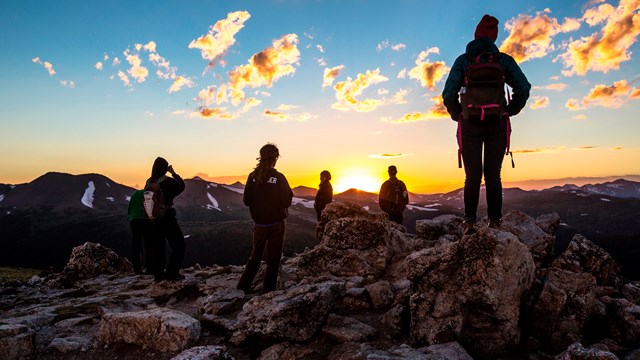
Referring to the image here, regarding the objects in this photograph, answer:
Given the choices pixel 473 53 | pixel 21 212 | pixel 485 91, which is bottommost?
pixel 21 212

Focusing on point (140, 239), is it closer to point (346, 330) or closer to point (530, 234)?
point (346, 330)

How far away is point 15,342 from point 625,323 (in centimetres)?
1163

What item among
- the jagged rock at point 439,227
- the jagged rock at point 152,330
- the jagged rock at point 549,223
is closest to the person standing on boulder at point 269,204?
the jagged rock at point 152,330

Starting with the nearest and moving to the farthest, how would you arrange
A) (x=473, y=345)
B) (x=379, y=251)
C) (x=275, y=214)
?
1. (x=473, y=345)
2. (x=275, y=214)
3. (x=379, y=251)

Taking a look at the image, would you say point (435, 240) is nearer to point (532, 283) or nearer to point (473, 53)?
point (532, 283)

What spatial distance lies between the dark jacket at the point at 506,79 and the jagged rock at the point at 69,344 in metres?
8.97

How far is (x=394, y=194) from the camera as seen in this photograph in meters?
17.8

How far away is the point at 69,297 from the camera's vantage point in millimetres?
13547

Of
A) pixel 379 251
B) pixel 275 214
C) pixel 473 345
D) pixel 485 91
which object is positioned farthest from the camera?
pixel 379 251

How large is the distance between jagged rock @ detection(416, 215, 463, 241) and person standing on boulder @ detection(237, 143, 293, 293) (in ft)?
25.0

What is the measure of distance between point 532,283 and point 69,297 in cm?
1560

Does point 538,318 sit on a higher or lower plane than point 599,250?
lower

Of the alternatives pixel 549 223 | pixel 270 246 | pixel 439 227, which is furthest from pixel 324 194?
pixel 549 223

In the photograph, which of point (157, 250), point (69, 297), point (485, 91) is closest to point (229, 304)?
point (157, 250)
